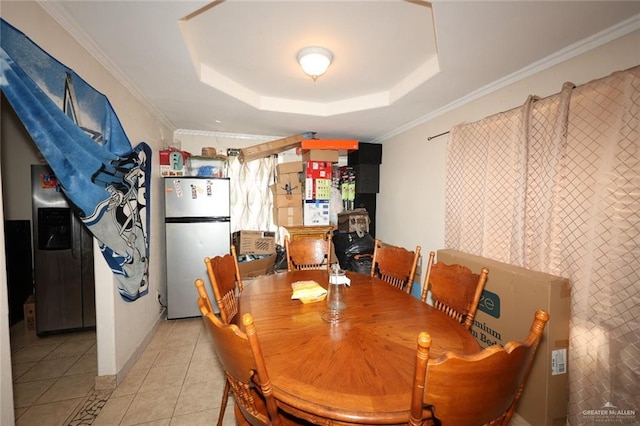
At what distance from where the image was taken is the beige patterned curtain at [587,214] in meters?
1.33

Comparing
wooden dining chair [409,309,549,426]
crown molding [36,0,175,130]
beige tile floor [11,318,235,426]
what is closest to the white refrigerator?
beige tile floor [11,318,235,426]

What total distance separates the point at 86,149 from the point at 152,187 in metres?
1.25

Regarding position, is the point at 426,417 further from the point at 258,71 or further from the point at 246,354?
the point at 258,71

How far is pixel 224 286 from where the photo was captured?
5.14ft

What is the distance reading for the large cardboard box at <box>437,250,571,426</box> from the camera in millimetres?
1469

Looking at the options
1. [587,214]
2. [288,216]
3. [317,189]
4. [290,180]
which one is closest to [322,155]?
[317,189]

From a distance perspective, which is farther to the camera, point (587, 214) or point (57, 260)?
point (57, 260)

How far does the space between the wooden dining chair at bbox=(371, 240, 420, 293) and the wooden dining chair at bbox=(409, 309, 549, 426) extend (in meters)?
1.13

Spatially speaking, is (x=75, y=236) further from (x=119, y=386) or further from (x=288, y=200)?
(x=288, y=200)

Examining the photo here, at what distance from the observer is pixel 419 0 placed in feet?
4.33

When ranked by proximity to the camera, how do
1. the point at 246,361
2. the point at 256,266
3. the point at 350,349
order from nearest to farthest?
the point at 246,361 < the point at 350,349 < the point at 256,266

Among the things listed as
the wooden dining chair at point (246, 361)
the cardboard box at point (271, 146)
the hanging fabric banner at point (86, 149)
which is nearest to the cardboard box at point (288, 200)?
the cardboard box at point (271, 146)

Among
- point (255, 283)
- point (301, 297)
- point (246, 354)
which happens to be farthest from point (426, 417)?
point (255, 283)

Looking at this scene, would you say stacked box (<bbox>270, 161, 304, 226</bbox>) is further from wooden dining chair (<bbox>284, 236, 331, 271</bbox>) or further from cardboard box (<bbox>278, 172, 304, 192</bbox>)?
wooden dining chair (<bbox>284, 236, 331, 271</bbox>)
